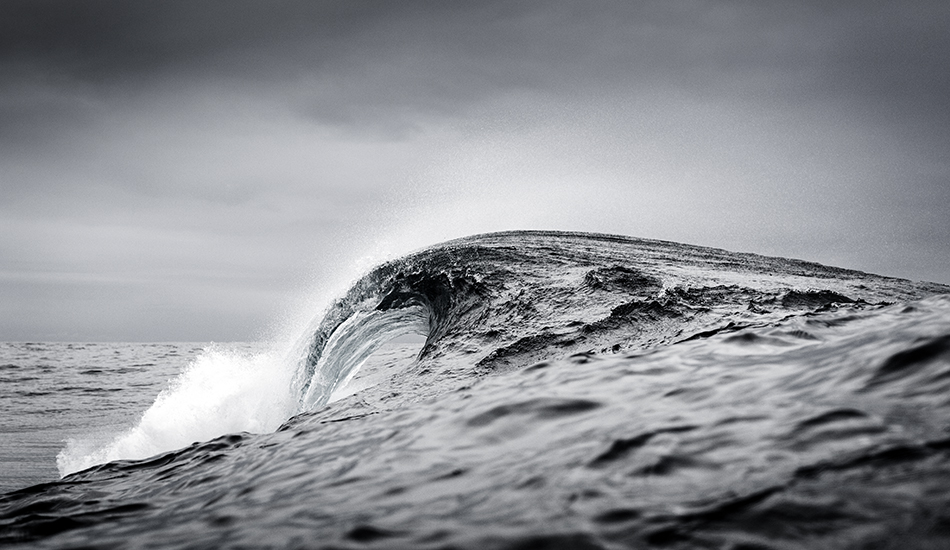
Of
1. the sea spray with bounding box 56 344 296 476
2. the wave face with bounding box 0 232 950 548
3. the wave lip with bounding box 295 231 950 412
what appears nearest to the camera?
the wave face with bounding box 0 232 950 548

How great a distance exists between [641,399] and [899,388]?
3.23 ft

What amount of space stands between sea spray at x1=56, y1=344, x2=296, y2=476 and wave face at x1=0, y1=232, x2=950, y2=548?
15.7 ft

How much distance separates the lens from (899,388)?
2301 millimetres

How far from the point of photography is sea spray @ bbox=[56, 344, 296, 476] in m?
8.26

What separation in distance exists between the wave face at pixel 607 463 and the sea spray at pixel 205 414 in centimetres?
478

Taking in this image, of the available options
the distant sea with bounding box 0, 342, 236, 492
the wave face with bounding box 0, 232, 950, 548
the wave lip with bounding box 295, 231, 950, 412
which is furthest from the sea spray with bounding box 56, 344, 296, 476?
the wave face with bounding box 0, 232, 950, 548

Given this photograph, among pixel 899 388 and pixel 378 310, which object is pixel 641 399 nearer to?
pixel 899 388

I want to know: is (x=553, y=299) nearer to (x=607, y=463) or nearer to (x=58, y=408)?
(x=607, y=463)

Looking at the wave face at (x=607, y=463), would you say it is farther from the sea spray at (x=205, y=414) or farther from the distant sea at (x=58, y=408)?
the distant sea at (x=58, y=408)

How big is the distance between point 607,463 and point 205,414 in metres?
8.43

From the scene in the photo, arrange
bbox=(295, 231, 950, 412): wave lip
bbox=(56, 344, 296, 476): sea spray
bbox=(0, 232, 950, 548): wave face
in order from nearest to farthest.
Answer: bbox=(0, 232, 950, 548): wave face, bbox=(295, 231, 950, 412): wave lip, bbox=(56, 344, 296, 476): sea spray

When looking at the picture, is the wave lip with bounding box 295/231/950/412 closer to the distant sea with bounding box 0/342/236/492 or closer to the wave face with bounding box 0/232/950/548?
the wave face with bounding box 0/232/950/548

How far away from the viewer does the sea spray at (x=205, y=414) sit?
826 cm

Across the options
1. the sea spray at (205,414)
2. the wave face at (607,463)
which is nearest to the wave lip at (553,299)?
the sea spray at (205,414)
